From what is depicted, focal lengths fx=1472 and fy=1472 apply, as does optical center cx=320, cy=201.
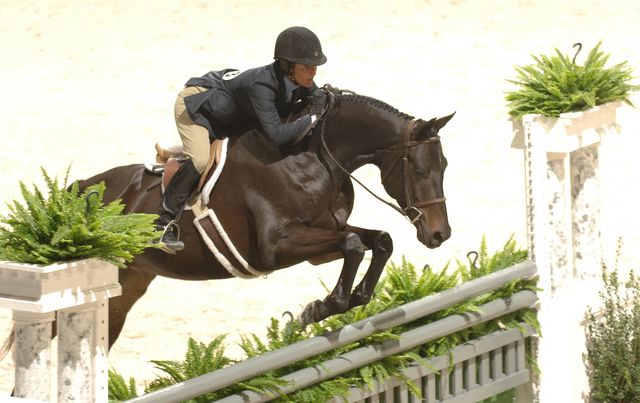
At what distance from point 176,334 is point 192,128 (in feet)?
9.15

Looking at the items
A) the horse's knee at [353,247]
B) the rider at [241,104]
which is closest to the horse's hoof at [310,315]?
the horse's knee at [353,247]

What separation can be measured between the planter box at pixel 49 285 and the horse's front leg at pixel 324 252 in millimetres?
1611

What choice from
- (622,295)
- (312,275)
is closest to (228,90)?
(622,295)

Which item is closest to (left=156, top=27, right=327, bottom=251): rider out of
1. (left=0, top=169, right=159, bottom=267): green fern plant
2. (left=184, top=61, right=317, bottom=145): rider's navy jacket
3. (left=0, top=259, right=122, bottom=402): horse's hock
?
(left=184, top=61, right=317, bottom=145): rider's navy jacket

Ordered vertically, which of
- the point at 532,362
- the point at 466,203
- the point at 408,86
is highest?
the point at 408,86

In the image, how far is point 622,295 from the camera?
7.83 metres

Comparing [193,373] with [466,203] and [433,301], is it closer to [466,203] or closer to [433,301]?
[433,301]

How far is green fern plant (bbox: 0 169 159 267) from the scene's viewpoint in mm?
4730

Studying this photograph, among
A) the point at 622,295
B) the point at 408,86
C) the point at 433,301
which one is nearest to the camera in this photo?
the point at 433,301

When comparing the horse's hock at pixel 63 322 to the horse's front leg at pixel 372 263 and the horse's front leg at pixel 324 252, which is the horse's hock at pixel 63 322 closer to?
the horse's front leg at pixel 324 252

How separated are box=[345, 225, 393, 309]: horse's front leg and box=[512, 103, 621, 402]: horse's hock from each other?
1015 millimetres

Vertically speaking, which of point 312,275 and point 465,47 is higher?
point 465,47

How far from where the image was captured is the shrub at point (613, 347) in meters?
7.40

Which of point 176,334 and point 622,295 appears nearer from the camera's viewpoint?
point 622,295
